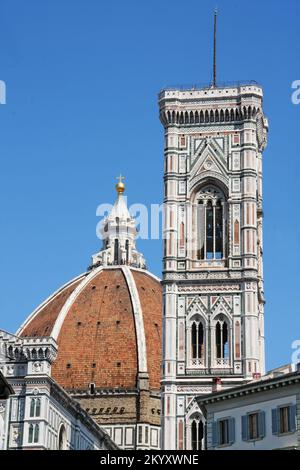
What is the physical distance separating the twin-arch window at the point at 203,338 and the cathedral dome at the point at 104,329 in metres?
28.0

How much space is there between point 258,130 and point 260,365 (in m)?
10.7

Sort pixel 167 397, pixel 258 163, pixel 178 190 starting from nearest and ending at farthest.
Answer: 1. pixel 167 397
2. pixel 178 190
3. pixel 258 163

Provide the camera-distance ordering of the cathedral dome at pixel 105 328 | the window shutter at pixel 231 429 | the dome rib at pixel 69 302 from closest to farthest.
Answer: the window shutter at pixel 231 429, the cathedral dome at pixel 105 328, the dome rib at pixel 69 302

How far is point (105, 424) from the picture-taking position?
249 ft

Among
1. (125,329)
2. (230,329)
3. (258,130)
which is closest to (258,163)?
(258,130)

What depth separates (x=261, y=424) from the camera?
3409 cm

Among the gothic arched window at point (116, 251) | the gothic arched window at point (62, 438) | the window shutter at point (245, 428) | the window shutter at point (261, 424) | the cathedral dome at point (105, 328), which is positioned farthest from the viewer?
the gothic arched window at point (116, 251)

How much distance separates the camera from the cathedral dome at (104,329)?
7931 cm

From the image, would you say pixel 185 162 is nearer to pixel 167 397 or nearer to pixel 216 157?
pixel 216 157

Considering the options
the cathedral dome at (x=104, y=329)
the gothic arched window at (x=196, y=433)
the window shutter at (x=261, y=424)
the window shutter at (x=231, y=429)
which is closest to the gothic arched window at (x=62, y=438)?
the gothic arched window at (x=196, y=433)

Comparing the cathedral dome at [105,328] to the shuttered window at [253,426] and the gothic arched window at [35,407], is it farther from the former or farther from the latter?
the shuttered window at [253,426]

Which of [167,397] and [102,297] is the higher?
[102,297]

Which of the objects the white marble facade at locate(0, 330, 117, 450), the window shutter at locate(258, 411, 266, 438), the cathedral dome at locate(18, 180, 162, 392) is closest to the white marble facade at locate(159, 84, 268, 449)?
the white marble facade at locate(0, 330, 117, 450)

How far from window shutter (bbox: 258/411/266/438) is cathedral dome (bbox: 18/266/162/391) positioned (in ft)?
145
